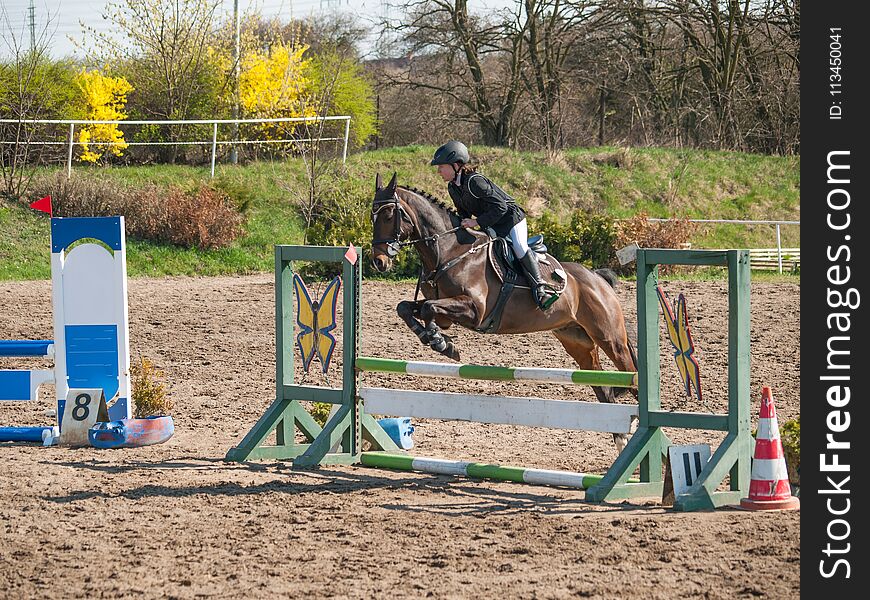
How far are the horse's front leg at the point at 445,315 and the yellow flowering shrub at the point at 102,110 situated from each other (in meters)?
14.2

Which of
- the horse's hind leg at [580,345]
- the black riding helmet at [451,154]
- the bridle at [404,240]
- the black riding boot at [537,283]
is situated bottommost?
the horse's hind leg at [580,345]

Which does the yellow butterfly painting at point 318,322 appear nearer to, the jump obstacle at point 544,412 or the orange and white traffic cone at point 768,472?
the jump obstacle at point 544,412

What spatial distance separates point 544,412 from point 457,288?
3.93 feet

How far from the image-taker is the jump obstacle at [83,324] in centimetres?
767

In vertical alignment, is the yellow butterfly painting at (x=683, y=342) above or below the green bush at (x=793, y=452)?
above

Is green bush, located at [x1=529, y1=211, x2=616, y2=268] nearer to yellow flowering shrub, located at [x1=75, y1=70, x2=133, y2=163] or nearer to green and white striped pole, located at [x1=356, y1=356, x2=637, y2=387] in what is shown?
yellow flowering shrub, located at [x1=75, y1=70, x2=133, y2=163]

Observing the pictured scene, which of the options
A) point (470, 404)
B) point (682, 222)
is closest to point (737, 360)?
point (470, 404)

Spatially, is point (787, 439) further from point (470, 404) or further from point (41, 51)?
point (41, 51)

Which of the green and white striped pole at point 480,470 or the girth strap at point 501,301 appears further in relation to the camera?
the girth strap at point 501,301

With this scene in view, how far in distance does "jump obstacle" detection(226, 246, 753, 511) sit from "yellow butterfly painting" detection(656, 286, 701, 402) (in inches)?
4.8

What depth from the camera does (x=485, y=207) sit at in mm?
7188

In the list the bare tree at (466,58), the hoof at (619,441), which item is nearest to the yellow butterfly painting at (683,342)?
the hoof at (619,441)

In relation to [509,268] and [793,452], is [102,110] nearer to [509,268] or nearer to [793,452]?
[509,268]

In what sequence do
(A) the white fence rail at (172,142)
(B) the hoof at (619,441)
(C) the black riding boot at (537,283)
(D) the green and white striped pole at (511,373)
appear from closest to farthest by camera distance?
(D) the green and white striped pole at (511,373)
(B) the hoof at (619,441)
(C) the black riding boot at (537,283)
(A) the white fence rail at (172,142)
